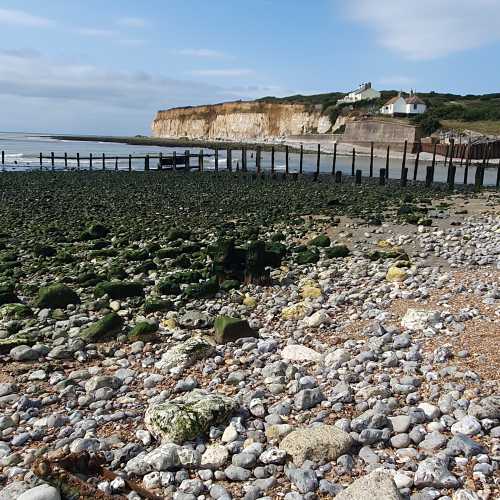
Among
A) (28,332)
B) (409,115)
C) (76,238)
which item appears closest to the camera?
(28,332)

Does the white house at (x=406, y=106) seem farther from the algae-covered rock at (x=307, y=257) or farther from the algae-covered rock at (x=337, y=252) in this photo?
the algae-covered rock at (x=307, y=257)

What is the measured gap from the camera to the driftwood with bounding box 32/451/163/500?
11.5ft

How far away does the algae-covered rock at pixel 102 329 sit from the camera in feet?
22.9

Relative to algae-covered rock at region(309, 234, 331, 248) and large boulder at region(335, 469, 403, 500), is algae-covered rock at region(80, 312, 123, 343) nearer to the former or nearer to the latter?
large boulder at region(335, 469, 403, 500)

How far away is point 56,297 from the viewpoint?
848 centimetres

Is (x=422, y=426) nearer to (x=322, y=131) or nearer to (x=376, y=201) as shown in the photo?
(x=376, y=201)

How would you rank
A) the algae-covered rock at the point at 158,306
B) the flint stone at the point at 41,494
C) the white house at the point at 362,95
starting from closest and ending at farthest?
the flint stone at the point at 41,494, the algae-covered rock at the point at 158,306, the white house at the point at 362,95

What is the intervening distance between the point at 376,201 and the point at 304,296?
15.3 m

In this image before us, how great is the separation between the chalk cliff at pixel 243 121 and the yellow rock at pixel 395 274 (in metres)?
96.1

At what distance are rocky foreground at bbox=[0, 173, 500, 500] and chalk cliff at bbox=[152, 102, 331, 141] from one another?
95.5 m

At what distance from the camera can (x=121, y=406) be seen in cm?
509

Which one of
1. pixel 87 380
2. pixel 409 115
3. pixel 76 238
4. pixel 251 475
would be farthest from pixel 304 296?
pixel 409 115

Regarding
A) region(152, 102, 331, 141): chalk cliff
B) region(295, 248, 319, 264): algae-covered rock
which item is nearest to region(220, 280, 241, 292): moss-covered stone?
region(295, 248, 319, 264): algae-covered rock

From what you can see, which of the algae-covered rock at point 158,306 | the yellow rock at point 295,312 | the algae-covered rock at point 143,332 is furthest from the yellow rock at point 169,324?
the yellow rock at point 295,312
